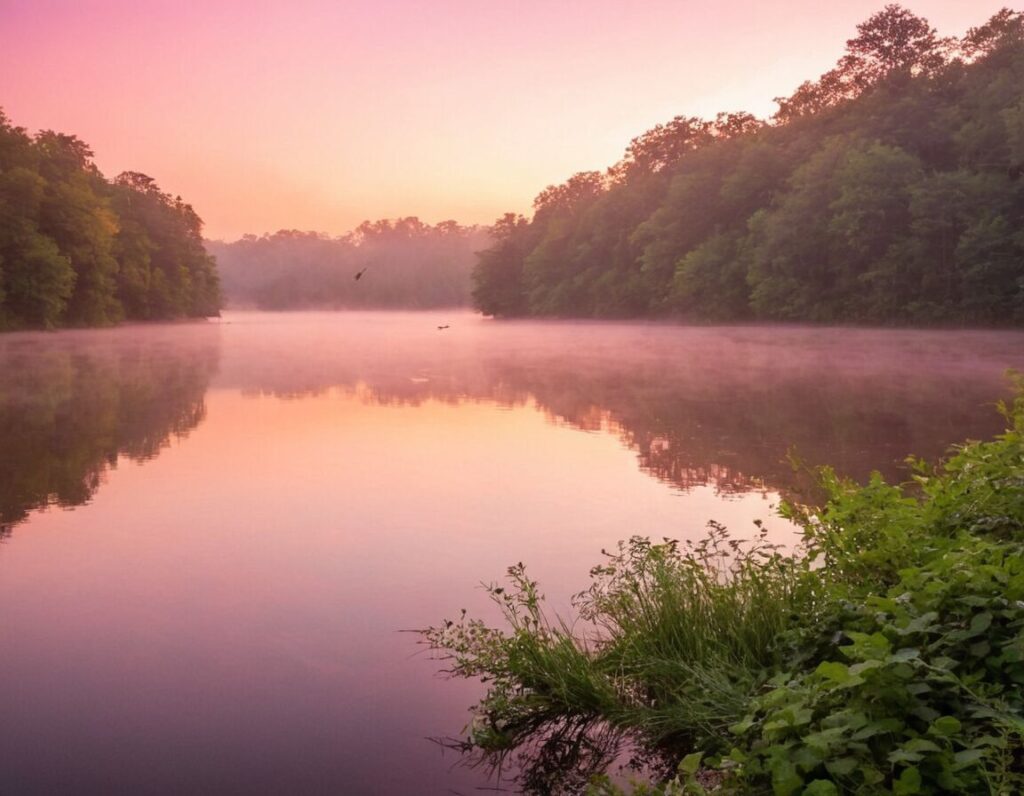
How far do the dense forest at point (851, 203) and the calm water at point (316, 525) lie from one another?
29.8 meters

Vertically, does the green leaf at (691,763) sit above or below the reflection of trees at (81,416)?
above

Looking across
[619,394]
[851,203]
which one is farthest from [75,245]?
[619,394]

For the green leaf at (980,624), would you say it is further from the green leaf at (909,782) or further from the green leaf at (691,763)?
the green leaf at (691,763)

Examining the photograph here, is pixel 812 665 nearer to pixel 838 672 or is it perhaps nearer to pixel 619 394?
pixel 838 672

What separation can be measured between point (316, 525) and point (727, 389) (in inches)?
627

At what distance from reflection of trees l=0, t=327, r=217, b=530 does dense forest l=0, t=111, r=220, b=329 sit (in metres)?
25.4

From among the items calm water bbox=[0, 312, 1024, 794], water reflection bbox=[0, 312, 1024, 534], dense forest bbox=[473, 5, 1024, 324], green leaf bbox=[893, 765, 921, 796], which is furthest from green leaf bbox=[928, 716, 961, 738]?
dense forest bbox=[473, 5, 1024, 324]

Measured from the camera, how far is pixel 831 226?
56.8 metres

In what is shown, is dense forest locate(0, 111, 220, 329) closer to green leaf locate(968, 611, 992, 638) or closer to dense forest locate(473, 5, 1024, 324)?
dense forest locate(473, 5, 1024, 324)

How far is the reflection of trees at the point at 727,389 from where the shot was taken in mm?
13828

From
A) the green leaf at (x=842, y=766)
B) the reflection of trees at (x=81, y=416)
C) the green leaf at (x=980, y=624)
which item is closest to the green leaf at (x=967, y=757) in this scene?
the green leaf at (x=842, y=766)

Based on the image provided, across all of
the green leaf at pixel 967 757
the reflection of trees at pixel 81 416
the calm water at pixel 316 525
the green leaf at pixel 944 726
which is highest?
the green leaf at pixel 944 726

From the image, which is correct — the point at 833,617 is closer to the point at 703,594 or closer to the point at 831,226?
the point at 703,594

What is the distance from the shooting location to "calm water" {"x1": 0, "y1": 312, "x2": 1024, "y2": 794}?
505cm
